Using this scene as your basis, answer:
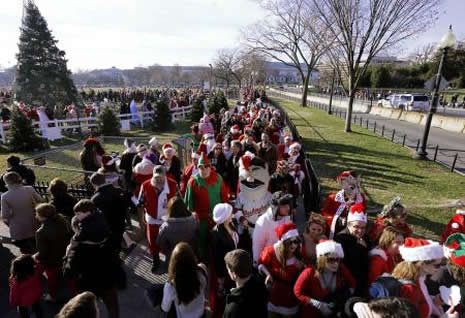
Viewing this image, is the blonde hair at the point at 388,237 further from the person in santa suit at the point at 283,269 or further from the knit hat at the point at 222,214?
the knit hat at the point at 222,214

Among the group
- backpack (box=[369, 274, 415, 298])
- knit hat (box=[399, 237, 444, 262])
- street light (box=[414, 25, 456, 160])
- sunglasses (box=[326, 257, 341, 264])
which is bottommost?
backpack (box=[369, 274, 415, 298])

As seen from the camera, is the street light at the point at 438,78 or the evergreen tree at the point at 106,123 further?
the evergreen tree at the point at 106,123

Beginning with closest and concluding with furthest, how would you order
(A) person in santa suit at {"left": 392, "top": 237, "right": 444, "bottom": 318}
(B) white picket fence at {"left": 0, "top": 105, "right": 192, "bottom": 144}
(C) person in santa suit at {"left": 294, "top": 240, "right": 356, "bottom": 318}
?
(A) person in santa suit at {"left": 392, "top": 237, "right": 444, "bottom": 318} → (C) person in santa suit at {"left": 294, "top": 240, "right": 356, "bottom": 318} → (B) white picket fence at {"left": 0, "top": 105, "right": 192, "bottom": 144}

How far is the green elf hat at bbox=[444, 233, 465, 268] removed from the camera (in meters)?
3.15

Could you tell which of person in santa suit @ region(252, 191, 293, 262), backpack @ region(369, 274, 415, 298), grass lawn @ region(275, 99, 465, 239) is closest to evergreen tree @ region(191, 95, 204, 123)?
grass lawn @ region(275, 99, 465, 239)

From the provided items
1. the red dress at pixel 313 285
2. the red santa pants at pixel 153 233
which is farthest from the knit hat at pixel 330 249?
the red santa pants at pixel 153 233

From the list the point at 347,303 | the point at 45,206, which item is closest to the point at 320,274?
the point at 347,303

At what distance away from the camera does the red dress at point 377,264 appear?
9.73ft

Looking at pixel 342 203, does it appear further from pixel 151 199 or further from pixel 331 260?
pixel 151 199

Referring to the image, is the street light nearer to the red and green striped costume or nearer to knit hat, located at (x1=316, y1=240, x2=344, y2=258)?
the red and green striped costume

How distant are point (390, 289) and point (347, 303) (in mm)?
376

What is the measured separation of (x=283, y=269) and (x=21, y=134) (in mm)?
15288

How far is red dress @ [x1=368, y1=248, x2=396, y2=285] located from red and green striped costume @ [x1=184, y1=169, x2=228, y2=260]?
2.37 m

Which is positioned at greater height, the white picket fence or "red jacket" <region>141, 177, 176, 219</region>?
"red jacket" <region>141, 177, 176, 219</region>
